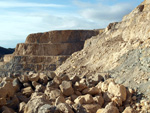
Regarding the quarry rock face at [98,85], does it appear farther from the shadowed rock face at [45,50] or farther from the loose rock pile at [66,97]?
the shadowed rock face at [45,50]

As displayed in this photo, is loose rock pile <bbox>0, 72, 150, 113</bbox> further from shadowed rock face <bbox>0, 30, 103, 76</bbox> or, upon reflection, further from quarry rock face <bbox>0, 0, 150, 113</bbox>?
shadowed rock face <bbox>0, 30, 103, 76</bbox>

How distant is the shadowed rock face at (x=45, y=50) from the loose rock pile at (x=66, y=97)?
76.1ft

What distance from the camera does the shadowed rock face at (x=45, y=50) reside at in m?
33.1

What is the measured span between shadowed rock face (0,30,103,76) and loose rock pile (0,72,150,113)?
2320cm

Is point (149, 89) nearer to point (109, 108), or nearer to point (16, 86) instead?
point (109, 108)

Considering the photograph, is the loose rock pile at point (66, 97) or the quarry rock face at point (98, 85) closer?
the loose rock pile at point (66, 97)

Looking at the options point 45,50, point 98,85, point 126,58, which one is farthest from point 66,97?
point 45,50

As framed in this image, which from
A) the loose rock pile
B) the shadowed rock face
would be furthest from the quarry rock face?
the shadowed rock face

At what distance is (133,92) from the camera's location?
8.32 m

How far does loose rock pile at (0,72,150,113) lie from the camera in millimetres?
5926

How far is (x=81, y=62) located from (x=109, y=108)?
11.4 metres

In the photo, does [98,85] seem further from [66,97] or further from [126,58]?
[126,58]

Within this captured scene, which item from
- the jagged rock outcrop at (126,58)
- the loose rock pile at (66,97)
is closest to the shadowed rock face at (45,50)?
the jagged rock outcrop at (126,58)

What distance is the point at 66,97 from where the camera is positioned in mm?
7883
